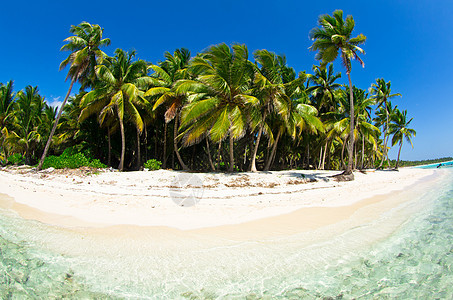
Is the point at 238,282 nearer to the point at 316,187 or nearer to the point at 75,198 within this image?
the point at 75,198

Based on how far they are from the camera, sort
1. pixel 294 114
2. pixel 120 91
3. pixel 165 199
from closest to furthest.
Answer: pixel 165 199 → pixel 120 91 → pixel 294 114

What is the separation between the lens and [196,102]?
487 inches

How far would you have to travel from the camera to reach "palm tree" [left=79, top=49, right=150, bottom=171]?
48.0 ft

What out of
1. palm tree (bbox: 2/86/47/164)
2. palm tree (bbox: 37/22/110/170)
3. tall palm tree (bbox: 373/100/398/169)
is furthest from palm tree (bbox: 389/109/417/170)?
palm tree (bbox: 2/86/47/164)

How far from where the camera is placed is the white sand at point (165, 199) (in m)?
5.48

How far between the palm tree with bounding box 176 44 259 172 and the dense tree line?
0.19 feet

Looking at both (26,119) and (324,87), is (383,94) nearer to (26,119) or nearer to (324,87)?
(324,87)

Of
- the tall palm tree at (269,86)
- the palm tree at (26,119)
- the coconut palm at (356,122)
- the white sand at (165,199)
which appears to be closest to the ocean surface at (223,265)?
the white sand at (165,199)

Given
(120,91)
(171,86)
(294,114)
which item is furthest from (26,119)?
(294,114)

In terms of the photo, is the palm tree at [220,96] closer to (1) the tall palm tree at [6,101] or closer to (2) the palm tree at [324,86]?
(2) the palm tree at [324,86]

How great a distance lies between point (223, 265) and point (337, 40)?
15.3 meters

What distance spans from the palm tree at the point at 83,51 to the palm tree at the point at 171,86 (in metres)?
4.45

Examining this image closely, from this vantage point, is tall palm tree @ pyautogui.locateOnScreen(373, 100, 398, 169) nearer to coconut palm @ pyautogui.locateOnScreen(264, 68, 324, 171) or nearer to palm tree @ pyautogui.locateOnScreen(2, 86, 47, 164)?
coconut palm @ pyautogui.locateOnScreen(264, 68, 324, 171)

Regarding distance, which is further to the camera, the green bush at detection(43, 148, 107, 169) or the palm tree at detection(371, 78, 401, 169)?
the palm tree at detection(371, 78, 401, 169)
